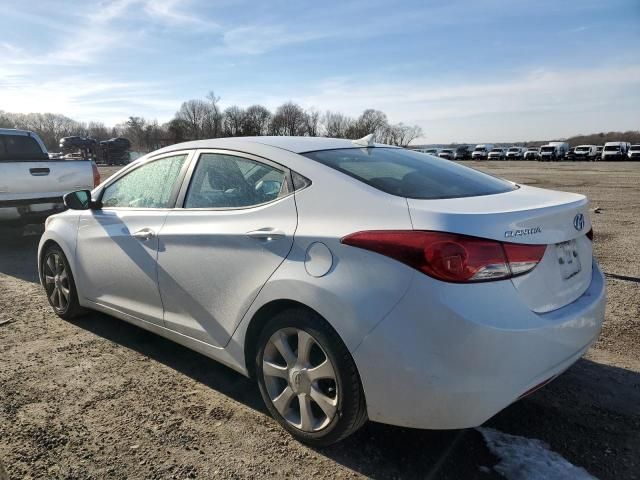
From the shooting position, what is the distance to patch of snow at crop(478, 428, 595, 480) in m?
2.34

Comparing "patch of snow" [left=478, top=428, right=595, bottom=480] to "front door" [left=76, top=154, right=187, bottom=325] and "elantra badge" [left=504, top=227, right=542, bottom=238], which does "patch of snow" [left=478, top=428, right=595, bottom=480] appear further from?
"front door" [left=76, top=154, right=187, bottom=325]

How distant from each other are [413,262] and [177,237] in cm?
166

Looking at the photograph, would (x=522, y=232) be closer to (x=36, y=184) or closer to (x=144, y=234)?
(x=144, y=234)

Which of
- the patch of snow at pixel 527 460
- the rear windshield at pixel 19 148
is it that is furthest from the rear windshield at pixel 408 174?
the rear windshield at pixel 19 148

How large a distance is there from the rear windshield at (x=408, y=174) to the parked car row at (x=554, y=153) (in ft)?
143

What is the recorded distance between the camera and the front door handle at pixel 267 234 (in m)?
2.60

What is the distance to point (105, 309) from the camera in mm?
3967

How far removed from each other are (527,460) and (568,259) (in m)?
1.01

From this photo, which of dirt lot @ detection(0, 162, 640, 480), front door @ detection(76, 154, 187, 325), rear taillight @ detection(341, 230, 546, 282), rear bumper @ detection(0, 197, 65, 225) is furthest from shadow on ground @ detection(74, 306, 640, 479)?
rear bumper @ detection(0, 197, 65, 225)

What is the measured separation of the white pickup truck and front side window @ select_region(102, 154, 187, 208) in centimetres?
434

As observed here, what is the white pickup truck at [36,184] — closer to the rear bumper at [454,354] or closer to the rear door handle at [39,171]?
the rear door handle at [39,171]

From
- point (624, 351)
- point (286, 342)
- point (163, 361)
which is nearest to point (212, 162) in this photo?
point (286, 342)

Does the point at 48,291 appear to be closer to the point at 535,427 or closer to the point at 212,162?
the point at 212,162

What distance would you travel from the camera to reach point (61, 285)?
4.46 m
